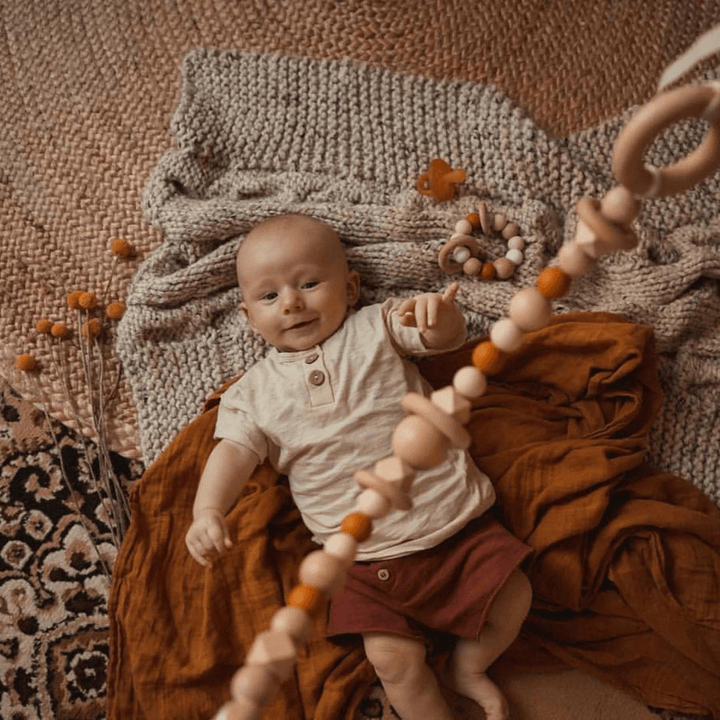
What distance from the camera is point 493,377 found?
1.01 metres

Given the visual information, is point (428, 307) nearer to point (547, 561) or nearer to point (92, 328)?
point (547, 561)

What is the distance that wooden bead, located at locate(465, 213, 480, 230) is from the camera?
1.03 meters

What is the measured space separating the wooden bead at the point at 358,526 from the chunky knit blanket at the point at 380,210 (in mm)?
522

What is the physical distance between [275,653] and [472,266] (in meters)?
0.63

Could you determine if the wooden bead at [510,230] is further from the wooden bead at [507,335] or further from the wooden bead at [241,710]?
the wooden bead at [241,710]

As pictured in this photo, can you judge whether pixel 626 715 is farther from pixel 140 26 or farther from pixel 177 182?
pixel 140 26

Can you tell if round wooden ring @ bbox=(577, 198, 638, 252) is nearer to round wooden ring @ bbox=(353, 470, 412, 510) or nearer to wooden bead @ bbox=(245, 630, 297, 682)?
round wooden ring @ bbox=(353, 470, 412, 510)

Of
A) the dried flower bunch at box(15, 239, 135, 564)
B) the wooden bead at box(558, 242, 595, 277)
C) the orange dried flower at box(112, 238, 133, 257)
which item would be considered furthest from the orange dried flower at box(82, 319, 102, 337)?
the wooden bead at box(558, 242, 595, 277)

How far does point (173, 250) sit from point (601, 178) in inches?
24.1

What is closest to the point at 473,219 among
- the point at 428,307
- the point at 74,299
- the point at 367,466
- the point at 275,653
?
the point at 428,307

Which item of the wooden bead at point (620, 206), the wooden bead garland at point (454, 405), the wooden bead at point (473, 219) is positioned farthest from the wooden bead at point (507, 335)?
the wooden bead at point (473, 219)

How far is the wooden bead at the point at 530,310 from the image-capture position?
0.55 metres

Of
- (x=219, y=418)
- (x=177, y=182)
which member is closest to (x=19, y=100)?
(x=177, y=182)

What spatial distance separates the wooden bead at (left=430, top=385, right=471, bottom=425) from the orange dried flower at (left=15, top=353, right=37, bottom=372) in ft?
2.49
